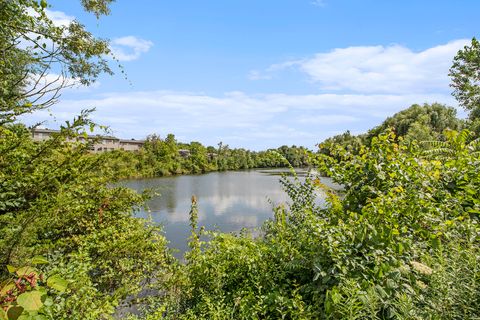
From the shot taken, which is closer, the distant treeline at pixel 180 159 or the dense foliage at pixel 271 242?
the dense foliage at pixel 271 242

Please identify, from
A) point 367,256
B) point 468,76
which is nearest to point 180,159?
point 468,76

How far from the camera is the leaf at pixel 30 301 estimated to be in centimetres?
135

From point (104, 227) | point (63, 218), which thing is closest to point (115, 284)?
point (104, 227)

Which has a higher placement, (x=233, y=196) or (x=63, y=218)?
(x=63, y=218)

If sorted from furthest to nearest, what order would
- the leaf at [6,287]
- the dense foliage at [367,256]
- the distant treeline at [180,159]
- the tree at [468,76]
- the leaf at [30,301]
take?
the distant treeline at [180,159], the tree at [468,76], the dense foliage at [367,256], the leaf at [6,287], the leaf at [30,301]

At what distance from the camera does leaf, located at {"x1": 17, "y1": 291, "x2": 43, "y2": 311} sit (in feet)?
4.42

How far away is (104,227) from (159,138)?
67.9m

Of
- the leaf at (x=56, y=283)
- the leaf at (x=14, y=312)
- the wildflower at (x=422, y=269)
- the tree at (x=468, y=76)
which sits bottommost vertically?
the wildflower at (x=422, y=269)

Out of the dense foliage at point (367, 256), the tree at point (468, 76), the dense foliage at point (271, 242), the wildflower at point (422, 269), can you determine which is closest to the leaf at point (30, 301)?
the dense foliage at point (271, 242)

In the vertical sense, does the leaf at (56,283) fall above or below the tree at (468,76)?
below

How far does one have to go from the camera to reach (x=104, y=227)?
19.4 feet

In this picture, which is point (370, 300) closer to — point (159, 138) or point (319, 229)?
point (319, 229)

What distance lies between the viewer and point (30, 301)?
1382mm

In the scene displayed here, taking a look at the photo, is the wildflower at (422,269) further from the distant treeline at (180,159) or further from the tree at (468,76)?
the distant treeline at (180,159)
